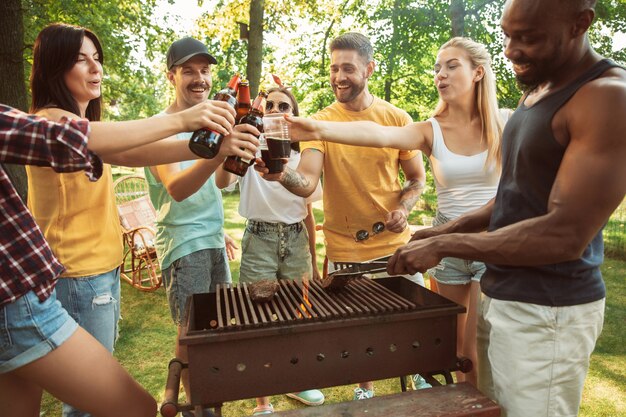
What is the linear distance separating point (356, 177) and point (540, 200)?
1.86m

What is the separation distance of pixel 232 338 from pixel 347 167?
2.04 metres

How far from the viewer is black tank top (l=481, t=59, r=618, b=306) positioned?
169 cm

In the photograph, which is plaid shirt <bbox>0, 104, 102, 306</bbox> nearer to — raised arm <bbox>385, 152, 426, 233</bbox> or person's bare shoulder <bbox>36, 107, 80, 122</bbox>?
person's bare shoulder <bbox>36, 107, 80, 122</bbox>

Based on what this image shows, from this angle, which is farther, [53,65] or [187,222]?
[187,222]

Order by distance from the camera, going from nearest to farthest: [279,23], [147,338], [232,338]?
[232,338]
[147,338]
[279,23]

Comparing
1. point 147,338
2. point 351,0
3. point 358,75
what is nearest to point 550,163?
point 358,75

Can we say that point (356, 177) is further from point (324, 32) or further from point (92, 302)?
point (324, 32)

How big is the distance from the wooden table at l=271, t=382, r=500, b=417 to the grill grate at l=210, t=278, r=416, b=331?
36 centimetres

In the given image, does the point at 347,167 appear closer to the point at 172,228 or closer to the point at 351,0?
the point at 172,228

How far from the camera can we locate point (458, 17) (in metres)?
8.66

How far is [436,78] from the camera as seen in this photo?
338cm

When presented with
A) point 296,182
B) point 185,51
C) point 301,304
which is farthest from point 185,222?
point 301,304

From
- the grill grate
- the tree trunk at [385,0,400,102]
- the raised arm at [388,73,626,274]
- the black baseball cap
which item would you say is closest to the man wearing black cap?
the black baseball cap

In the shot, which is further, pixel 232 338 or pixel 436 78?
pixel 436 78
